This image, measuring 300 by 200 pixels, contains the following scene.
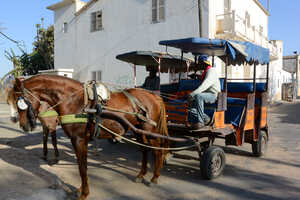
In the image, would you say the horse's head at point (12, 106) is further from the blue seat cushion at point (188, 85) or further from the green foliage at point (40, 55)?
the green foliage at point (40, 55)

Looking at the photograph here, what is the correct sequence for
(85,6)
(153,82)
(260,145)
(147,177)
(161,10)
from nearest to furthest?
1. (147,177)
2. (260,145)
3. (153,82)
4. (161,10)
5. (85,6)

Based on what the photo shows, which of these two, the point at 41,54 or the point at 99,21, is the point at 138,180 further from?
the point at 41,54

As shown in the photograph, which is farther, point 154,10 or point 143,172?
point 154,10

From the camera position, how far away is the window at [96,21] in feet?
60.9

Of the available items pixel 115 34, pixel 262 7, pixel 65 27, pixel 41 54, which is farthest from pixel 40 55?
pixel 262 7

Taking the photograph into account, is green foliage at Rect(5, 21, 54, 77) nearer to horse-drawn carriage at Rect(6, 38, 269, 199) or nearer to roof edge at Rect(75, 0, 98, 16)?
roof edge at Rect(75, 0, 98, 16)

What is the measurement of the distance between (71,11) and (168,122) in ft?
58.2

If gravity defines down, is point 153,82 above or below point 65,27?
below

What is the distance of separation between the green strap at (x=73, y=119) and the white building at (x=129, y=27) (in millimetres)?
9486

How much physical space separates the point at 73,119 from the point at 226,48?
315 centimetres

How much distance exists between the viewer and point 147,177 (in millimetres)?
4918

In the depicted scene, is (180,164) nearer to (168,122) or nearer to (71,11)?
(168,122)

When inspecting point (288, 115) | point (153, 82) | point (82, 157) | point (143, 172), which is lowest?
point (143, 172)

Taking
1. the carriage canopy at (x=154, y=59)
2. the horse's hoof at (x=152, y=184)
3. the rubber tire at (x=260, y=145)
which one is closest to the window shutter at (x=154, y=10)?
the carriage canopy at (x=154, y=59)
